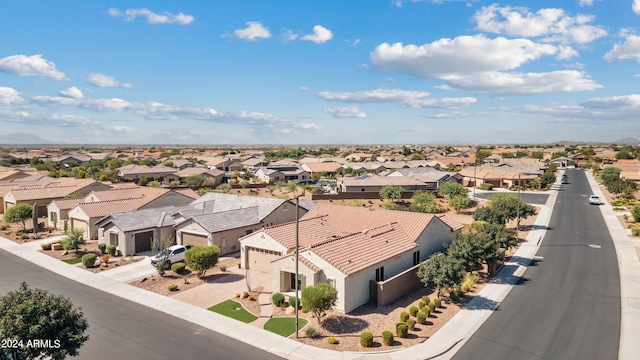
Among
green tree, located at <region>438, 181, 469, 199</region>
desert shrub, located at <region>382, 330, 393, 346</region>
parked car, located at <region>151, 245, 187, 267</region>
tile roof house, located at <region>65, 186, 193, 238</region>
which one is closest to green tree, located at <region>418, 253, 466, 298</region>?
desert shrub, located at <region>382, 330, 393, 346</region>

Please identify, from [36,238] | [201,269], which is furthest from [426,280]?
[36,238]

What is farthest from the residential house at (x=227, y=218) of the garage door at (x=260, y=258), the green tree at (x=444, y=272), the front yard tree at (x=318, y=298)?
the green tree at (x=444, y=272)

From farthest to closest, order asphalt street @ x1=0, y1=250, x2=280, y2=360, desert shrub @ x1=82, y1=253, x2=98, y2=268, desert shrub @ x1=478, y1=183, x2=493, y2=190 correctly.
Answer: desert shrub @ x1=478, y1=183, x2=493, y2=190 < desert shrub @ x1=82, y1=253, x2=98, y2=268 < asphalt street @ x1=0, y1=250, x2=280, y2=360

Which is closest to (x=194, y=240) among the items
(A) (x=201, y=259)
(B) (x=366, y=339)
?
(A) (x=201, y=259)

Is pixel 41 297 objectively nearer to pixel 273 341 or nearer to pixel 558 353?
pixel 273 341

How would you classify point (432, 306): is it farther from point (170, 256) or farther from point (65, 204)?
point (65, 204)

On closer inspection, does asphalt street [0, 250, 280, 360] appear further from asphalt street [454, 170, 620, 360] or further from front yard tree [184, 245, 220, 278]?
asphalt street [454, 170, 620, 360]
